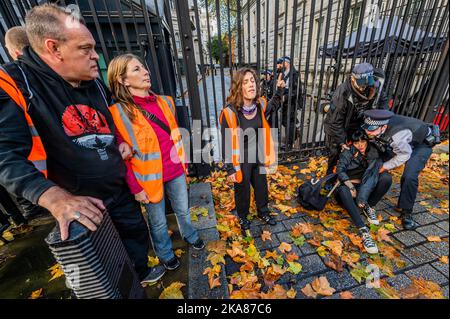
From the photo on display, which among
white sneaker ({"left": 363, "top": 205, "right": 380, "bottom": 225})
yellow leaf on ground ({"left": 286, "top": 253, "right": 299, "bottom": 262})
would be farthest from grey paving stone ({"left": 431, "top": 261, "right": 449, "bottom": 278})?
yellow leaf on ground ({"left": 286, "top": 253, "right": 299, "bottom": 262})

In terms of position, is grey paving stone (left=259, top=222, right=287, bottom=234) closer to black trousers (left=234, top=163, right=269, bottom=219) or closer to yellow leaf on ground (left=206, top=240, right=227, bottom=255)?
black trousers (left=234, top=163, right=269, bottom=219)

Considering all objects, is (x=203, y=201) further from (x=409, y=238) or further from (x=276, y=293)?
(x=409, y=238)

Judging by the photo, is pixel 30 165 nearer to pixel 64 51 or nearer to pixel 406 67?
pixel 64 51

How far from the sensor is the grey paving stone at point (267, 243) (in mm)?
2728

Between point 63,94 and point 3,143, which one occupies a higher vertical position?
point 63,94

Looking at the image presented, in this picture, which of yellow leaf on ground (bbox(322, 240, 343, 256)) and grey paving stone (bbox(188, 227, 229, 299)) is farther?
yellow leaf on ground (bbox(322, 240, 343, 256))

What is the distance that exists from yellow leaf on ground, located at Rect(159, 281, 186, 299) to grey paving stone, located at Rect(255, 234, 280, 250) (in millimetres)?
1112

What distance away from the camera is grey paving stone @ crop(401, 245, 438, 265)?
241 centimetres

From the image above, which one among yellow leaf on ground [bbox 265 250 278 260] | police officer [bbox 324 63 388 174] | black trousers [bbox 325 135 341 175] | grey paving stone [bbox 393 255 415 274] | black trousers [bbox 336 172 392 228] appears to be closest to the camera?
grey paving stone [bbox 393 255 415 274]

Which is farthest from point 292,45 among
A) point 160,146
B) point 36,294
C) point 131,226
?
point 36,294

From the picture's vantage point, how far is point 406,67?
181 inches

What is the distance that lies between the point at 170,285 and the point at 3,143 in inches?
78.7

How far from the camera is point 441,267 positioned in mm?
2314
